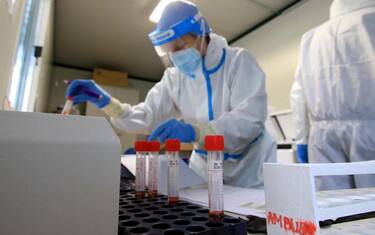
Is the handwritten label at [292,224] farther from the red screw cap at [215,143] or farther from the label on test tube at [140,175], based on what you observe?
the label on test tube at [140,175]

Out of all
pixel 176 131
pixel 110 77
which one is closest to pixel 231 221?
pixel 176 131

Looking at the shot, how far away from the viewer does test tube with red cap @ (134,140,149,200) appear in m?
0.65

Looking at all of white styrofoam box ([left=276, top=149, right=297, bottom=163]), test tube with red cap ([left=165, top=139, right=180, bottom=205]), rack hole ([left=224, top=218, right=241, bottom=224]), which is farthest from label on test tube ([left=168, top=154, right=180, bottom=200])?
white styrofoam box ([left=276, top=149, right=297, bottom=163])

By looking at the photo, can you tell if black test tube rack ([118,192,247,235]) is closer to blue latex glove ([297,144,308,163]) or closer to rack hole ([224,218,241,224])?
rack hole ([224,218,241,224])

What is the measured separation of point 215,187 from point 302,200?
165 mm

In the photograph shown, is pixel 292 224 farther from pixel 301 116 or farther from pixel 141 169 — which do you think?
pixel 301 116

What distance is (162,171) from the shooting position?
910mm

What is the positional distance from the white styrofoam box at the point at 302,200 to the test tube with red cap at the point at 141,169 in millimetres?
371

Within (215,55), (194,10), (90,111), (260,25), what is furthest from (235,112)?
(90,111)

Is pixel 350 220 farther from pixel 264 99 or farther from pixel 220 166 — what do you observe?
pixel 264 99

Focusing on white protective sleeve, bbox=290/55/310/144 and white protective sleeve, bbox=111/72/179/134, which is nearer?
white protective sleeve, bbox=111/72/179/134

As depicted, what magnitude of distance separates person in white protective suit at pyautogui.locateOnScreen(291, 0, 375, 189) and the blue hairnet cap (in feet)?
2.58

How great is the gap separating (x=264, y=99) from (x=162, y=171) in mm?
541

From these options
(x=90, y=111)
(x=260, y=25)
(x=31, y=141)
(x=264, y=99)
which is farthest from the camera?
(x=90, y=111)
